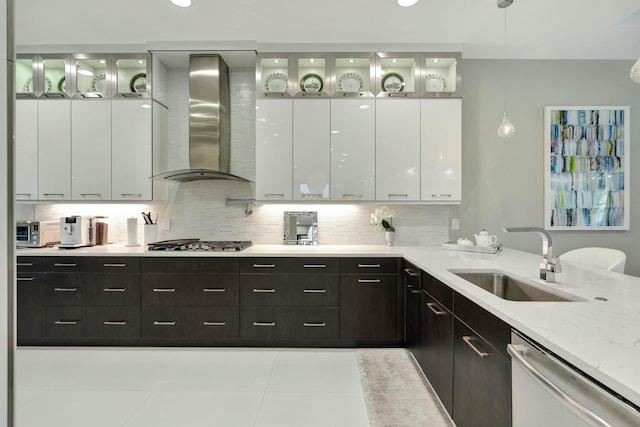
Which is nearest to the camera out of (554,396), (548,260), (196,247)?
(554,396)

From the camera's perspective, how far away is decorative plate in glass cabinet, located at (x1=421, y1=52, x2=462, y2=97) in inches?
120

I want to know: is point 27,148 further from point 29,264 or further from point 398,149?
point 398,149

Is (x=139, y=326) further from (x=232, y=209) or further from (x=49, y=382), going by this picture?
(x=232, y=209)

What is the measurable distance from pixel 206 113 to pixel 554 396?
10.8 feet

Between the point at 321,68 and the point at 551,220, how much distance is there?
9.43 ft

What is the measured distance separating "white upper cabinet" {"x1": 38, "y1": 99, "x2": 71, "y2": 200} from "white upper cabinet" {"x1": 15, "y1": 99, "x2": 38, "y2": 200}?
0.14 ft

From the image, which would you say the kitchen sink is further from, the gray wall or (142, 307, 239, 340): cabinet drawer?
(142, 307, 239, 340): cabinet drawer

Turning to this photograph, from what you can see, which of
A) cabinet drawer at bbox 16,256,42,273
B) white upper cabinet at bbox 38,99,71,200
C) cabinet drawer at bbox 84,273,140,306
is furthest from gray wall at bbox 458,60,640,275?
cabinet drawer at bbox 16,256,42,273

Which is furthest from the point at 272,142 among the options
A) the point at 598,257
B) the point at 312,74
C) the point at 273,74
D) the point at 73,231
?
the point at 598,257

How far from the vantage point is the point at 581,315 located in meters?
1.16

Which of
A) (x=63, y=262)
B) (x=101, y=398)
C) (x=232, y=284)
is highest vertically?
(x=63, y=262)

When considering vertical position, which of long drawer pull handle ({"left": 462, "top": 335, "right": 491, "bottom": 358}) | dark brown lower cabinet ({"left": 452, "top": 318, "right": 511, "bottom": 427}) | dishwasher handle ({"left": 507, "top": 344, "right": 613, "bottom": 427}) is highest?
dishwasher handle ({"left": 507, "top": 344, "right": 613, "bottom": 427})

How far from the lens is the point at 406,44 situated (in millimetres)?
3059

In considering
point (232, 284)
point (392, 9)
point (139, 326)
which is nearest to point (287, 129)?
point (392, 9)
